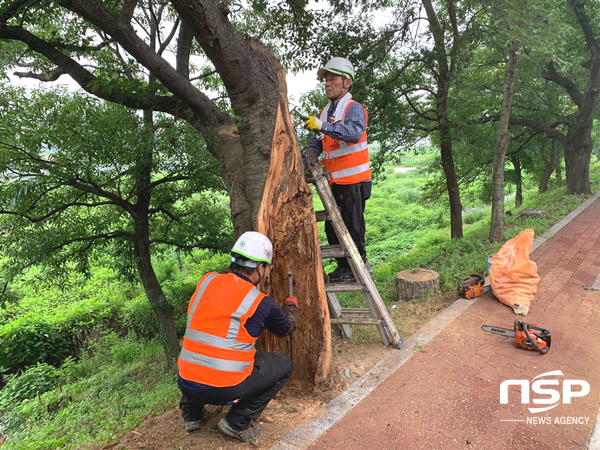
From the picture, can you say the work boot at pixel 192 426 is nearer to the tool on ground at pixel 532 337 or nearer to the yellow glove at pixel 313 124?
the yellow glove at pixel 313 124

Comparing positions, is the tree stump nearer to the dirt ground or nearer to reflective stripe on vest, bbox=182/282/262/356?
the dirt ground

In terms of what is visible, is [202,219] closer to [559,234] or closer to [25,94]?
[25,94]

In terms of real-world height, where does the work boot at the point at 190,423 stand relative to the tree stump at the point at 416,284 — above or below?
below

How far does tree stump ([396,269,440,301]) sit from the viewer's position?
5266 mm

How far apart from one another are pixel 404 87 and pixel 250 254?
7.51 m

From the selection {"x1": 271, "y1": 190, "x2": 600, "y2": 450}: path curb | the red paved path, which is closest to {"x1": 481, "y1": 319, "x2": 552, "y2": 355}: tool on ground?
the red paved path

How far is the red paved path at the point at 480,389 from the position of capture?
8.50ft

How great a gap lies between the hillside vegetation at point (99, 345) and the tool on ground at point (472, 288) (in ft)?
0.83

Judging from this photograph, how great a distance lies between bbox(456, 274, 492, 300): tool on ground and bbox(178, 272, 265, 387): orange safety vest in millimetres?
3625

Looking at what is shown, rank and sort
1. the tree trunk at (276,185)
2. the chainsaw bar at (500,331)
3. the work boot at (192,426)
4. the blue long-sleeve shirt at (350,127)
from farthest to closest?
the chainsaw bar at (500,331), the blue long-sleeve shirt at (350,127), the tree trunk at (276,185), the work boot at (192,426)

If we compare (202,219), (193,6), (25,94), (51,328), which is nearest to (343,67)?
(193,6)

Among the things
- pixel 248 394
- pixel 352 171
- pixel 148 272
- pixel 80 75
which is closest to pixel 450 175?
pixel 352 171

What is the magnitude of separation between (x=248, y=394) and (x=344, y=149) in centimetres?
239

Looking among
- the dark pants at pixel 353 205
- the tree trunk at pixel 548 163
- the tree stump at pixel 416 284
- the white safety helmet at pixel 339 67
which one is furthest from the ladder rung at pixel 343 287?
the tree trunk at pixel 548 163
